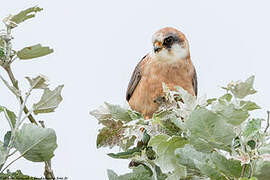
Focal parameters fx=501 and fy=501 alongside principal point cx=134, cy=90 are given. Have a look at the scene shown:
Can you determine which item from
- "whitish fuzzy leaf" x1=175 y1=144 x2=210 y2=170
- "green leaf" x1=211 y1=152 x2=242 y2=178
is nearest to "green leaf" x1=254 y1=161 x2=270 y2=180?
"green leaf" x1=211 y1=152 x2=242 y2=178

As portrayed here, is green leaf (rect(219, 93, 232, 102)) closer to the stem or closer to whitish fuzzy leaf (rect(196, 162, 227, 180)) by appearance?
whitish fuzzy leaf (rect(196, 162, 227, 180))

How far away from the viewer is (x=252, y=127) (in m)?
1.37

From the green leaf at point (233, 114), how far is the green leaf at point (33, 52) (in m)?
0.56

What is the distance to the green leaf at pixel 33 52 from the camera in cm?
151

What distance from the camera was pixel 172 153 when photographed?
1.43 meters

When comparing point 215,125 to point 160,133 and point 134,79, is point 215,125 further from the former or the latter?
point 134,79

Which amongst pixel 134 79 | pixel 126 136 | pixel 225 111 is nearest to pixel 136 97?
pixel 134 79

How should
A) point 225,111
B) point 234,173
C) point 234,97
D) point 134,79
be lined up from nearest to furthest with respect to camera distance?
point 234,173
point 225,111
point 234,97
point 134,79

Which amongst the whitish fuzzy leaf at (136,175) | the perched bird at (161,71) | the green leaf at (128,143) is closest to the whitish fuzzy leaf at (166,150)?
the whitish fuzzy leaf at (136,175)

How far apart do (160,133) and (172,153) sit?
0.14m

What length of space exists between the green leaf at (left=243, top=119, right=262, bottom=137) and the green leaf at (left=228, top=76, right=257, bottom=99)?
232mm

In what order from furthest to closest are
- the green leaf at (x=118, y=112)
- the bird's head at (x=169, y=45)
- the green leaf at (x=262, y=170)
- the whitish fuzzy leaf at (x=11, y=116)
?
the bird's head at (x=169, y=45)
the green leaf at (x=118, y=112)
the whitish fuzzy leaf at (x=11, y=116)
the green leaf at (x=262, y=170)

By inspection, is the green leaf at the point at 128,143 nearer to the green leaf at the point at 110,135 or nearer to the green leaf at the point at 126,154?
the green leaf at the point at 110,135

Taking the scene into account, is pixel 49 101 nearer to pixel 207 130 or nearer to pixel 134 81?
pixel 207 130
